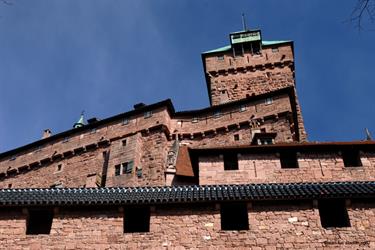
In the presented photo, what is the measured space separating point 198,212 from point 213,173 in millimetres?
6885

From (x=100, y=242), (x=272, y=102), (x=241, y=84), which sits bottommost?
(x=100, y=242)

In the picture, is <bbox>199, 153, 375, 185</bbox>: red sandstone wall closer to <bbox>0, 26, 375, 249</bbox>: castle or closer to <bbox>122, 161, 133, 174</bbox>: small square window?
<bbox>0, 26, 375, 249</bbox>: castle

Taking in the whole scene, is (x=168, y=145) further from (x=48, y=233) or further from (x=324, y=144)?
(x=48, y=233)

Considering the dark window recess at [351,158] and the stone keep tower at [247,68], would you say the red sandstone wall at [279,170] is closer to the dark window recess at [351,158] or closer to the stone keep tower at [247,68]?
the dark window recess at [351,158]

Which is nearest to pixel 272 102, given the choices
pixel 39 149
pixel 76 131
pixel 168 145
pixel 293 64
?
pixel 168 145

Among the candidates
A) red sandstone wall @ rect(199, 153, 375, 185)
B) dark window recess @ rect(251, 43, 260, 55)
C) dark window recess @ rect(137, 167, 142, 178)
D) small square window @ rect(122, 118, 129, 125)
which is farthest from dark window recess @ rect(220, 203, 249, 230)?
dark window recess @ rect(251, 43, 260, 55)

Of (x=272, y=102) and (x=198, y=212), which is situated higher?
(x=272, y=102)

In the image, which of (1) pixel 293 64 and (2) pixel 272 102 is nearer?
(2) pixel 272 102

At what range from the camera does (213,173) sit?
20891mm

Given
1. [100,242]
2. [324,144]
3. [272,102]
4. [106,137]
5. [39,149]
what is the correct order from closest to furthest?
[100,242], [324,144], [272,102], [106,137], [39,149]

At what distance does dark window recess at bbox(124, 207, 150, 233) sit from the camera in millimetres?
14656

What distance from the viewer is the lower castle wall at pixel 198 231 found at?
43.6ft

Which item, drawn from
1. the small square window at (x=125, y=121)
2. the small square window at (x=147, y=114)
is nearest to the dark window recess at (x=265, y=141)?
the small square window at (x=147, y=114)

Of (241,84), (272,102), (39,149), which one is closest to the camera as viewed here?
(272,102)
